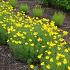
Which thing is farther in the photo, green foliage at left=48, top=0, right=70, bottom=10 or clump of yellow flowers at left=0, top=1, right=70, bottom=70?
green foliage at left=48, top=0, right=70, bottom=10

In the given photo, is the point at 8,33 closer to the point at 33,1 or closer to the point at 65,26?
the point at 65,26

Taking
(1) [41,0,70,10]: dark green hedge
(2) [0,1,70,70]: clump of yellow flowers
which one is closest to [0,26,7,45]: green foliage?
(2) [0,1,70,70]: clump of yellow flowers

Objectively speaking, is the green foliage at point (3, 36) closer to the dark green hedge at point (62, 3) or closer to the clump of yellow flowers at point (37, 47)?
the clump of yellow flowers at point (37, 47)

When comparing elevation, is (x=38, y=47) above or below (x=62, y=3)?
above

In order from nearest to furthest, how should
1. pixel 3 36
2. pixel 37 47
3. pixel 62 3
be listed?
pixel 37 47 → pixel 3 36 → pixel 62 3

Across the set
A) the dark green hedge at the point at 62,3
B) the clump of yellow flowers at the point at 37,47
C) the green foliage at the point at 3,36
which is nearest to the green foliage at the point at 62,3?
the dark green hedge at the point at 62,3

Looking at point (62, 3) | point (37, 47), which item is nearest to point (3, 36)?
point (37, 47)

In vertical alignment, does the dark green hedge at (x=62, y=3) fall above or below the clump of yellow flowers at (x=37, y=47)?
below

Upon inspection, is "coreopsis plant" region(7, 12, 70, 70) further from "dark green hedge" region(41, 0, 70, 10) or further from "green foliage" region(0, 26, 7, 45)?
"dark green hedge" region(41, 0, 70, 10)

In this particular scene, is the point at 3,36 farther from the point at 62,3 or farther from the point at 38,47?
the point at 62,3

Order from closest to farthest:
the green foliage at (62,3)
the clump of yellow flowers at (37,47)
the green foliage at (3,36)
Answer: the clump of yellow flowers at (37,47) → the green foliage at (3,36) → the green foliage at (62,3)

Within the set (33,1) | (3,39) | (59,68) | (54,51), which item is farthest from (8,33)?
(33,1)

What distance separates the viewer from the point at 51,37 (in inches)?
246

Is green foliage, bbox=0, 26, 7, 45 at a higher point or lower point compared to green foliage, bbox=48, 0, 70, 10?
higher
